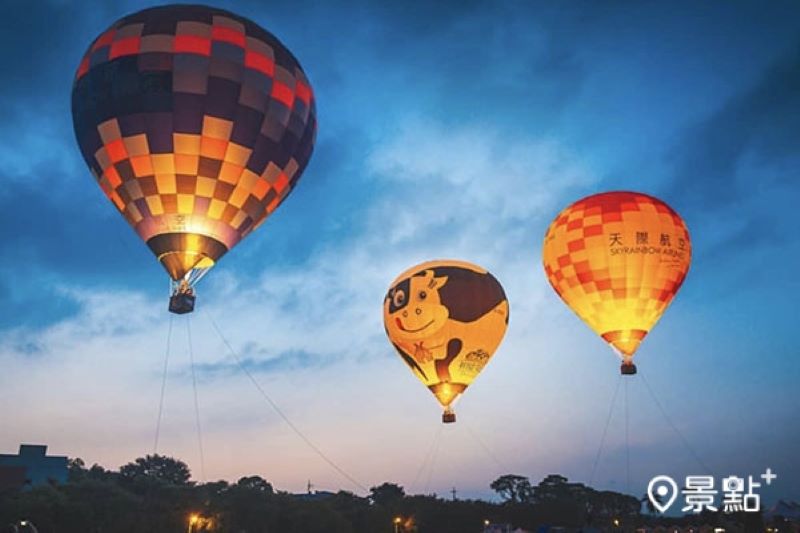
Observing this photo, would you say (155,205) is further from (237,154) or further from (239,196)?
(237,154)

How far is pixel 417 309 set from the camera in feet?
76.7

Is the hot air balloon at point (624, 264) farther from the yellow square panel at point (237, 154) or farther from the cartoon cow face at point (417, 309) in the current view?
the yellow square panel at point (237, 154)

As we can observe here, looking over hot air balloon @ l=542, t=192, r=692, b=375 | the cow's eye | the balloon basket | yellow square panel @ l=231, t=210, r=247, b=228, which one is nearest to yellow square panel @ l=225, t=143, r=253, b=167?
yellow square panel @ l=231, t=210, r=247, b=228

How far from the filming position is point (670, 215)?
23234 mm

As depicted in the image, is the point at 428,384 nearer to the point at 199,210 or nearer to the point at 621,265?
the point at 621,265

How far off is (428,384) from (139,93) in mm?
12811

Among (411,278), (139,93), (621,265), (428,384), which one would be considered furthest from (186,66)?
(621,265)

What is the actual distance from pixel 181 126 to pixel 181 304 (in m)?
3.94

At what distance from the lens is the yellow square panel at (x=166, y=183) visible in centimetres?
1579

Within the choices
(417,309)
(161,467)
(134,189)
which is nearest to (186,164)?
(134,189)

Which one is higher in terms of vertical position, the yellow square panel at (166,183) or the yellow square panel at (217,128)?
the yellow square panel at (217,128)

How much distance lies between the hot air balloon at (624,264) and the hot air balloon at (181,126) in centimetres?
1112

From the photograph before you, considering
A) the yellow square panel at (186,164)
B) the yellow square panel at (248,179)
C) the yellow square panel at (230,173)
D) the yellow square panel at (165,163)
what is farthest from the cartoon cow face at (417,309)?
the yellow square panel at (165,163)

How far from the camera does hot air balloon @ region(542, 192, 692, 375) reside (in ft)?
73.4
